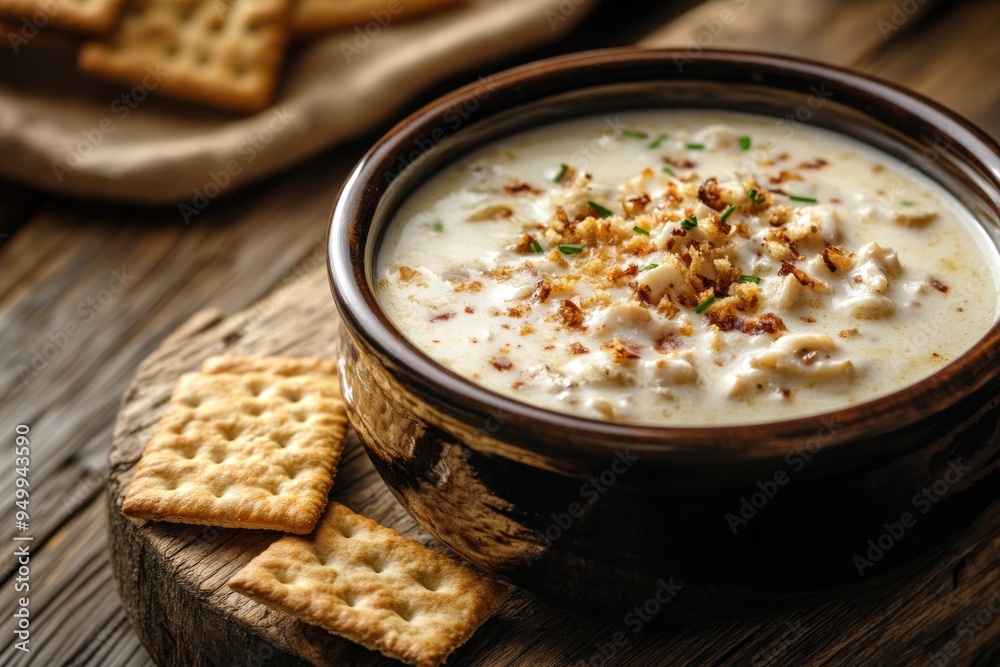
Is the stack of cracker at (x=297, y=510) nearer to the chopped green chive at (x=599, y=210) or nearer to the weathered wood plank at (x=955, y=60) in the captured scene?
the chopped green chive at (x=599, y=210)

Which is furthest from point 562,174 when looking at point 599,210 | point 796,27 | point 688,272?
point 796,27

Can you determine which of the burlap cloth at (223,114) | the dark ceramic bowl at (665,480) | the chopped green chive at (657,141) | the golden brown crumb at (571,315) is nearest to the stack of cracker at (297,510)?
the dark ceramic bowl at (665,480)

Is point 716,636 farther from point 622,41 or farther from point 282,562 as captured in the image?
point 622,41

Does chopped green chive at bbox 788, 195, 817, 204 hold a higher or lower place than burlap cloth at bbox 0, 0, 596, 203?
higher

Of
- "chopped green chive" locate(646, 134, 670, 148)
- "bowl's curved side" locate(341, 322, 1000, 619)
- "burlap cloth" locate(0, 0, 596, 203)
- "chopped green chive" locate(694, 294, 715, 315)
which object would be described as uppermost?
"chopped green chive" locate(646, 134, 670, 148)

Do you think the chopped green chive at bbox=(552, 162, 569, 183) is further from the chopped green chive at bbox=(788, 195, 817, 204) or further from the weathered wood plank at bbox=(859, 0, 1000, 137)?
the weathered wood plank at bbox=(859, 0, 1000, 137)

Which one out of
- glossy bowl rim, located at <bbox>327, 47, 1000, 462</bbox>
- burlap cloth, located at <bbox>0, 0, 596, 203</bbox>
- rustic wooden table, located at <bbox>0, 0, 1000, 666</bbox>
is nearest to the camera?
glossy bowl rim, located at <bbox>327, 47, 1000, 462</bbox>

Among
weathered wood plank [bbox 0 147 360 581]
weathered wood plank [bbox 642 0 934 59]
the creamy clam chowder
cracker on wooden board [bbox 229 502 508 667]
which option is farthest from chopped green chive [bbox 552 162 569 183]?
weathered wood plank [bbox 642 0 934 59]
